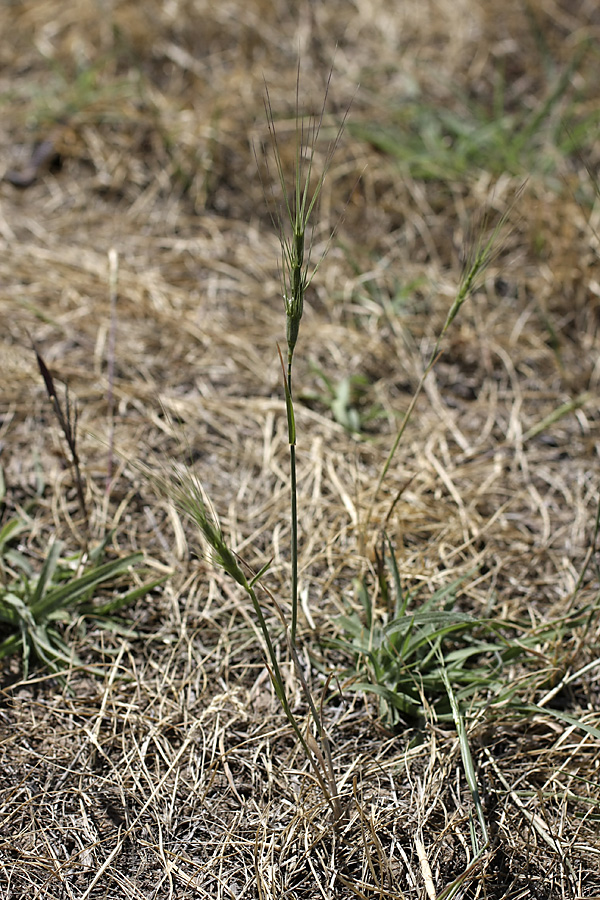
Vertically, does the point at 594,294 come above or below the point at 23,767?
above

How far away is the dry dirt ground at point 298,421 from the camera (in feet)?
4.02

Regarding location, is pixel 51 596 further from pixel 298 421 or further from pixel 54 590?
pixel 298 421

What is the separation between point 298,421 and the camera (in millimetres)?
1850

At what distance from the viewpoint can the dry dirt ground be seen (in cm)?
123

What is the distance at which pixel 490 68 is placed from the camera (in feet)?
8.81

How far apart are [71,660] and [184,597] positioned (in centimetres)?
25

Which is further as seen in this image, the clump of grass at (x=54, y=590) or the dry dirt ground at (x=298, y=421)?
the clump of grass at (x=54, y=590)

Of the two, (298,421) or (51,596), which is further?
(298,421)

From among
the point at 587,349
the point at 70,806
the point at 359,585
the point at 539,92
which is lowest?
the point at 70,806

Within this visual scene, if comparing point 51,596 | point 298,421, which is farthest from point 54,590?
point 298,421

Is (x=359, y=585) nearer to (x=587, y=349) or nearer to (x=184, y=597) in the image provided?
(x=184, y=597)

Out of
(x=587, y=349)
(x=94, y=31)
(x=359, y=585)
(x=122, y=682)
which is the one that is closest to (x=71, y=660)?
(x=122, y=682)

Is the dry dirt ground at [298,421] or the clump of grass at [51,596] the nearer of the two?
the dry dirt ground at [298,421]

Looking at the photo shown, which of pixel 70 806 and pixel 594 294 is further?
pixel 594 294
